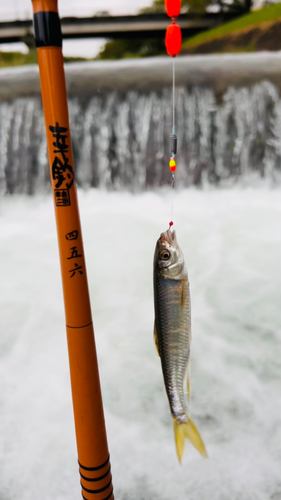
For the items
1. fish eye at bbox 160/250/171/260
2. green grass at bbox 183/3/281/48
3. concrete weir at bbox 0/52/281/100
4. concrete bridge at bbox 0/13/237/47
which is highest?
concrete bridge at bbox 0/13/237/47

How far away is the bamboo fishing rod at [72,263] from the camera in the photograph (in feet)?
4.58

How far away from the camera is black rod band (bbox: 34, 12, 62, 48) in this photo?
1.38m

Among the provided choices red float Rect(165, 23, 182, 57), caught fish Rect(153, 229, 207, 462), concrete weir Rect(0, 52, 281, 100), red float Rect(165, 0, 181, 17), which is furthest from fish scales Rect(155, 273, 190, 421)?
concrete weir Rect(0, 52, 281, 100)

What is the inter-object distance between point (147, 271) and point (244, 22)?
13.3m

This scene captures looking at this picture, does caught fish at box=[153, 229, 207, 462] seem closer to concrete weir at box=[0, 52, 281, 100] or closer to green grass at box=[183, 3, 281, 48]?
concrete weir at box=[0, 52, 281, 100]

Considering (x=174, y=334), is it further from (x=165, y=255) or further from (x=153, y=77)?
(x=153, y=77)

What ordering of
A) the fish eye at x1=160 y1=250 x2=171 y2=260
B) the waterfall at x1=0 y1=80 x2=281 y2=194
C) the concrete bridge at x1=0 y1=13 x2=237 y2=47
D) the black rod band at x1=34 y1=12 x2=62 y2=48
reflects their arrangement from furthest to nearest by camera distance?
the concrete bridge at x1=0 y1=13 x2=237 y2=47
the waterfall at x1=0 y1=80 x2=281 y2=194
the fish eye at x1=160 y1=250 x2=171 y2=260
the black rod band at x1=34 y1=12 x2=62 y2=48

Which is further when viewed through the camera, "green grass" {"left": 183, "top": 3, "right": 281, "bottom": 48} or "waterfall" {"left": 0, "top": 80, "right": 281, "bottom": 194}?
"green grass" {"left": 183, "top": 3, "right": 281, "bottom": 48}

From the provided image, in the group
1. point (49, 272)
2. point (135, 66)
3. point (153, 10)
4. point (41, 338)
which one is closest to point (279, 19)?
point (135, 66)

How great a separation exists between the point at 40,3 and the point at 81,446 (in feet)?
5.47

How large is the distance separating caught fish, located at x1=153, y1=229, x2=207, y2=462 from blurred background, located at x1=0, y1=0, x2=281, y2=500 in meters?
1.39

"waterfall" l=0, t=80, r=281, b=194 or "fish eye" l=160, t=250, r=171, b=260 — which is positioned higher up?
"waterfall" l=0, t=80, r=281, b=194

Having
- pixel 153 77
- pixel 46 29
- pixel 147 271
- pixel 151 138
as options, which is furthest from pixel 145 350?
pixel 153 77

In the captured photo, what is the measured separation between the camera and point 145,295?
17.1ft
